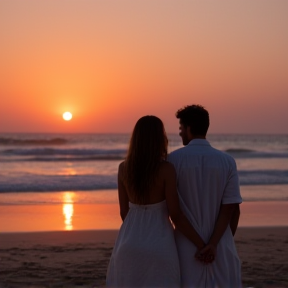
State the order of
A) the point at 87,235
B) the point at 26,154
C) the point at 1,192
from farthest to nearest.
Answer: the point at 26,154 < the point at 1,192 < the point at 87,235

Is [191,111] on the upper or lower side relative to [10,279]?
upper

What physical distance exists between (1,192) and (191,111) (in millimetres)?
13328

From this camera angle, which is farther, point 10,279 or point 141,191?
point 10,279

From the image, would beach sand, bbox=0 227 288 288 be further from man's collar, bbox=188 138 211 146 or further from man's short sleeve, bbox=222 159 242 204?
man's collar, bbox=188 138 211 146

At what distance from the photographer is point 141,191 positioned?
141 inches

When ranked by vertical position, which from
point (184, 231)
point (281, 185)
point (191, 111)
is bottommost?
point (281, 185)

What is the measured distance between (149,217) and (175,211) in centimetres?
17

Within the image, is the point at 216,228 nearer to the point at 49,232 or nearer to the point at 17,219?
the point at 49,232

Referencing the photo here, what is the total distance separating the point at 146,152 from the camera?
11.5ft

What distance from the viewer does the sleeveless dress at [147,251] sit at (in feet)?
11.7

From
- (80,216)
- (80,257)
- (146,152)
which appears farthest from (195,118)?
(80,216)

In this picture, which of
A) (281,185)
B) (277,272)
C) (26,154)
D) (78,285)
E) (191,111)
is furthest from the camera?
(26,154)

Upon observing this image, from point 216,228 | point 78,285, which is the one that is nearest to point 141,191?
point 216,228

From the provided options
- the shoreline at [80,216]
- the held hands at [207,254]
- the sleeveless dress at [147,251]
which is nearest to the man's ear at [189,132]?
the sleeveless dress at [147,251]
